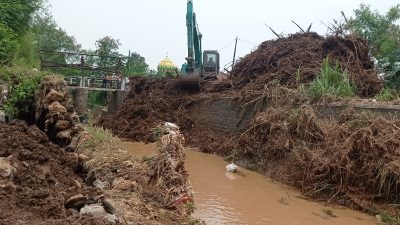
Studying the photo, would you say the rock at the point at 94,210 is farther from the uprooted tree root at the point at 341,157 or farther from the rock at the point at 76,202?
the uprooted tree root at the point at 341,157

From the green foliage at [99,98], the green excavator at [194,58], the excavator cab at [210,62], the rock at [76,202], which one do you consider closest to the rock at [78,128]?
the rock at [76,202]

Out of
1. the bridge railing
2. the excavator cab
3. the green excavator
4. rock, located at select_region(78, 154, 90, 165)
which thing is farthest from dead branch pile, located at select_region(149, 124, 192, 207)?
the bridge railing

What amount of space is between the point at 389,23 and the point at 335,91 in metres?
14.7

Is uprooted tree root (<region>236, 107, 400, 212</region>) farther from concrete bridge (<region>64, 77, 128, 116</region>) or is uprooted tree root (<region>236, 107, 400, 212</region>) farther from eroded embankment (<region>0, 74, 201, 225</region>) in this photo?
concrete bridge (<region>64, 77, 128, 116</region>)

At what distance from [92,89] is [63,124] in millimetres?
14472

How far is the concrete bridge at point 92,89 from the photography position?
22.3 metres

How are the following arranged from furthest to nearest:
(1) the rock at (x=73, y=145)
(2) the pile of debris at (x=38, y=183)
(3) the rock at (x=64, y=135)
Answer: (3) the rock at (x=64, y=135), (1) the rock at (x=73, y=145), (2) the pile of debris at (x=38, y=183)

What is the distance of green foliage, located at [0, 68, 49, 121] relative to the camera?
10.4m

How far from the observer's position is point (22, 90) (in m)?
10.6

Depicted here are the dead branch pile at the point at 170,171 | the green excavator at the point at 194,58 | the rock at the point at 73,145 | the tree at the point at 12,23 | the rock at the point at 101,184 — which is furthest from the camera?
the green excavator at the point at 194,58

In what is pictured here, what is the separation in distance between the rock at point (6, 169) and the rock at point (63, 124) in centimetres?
329

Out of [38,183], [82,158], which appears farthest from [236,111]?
[38,183]

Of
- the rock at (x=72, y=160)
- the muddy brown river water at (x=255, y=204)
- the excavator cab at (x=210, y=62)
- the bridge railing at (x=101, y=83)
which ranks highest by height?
the excavator cab at (x=210, y=62)

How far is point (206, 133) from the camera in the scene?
56.1 ft
